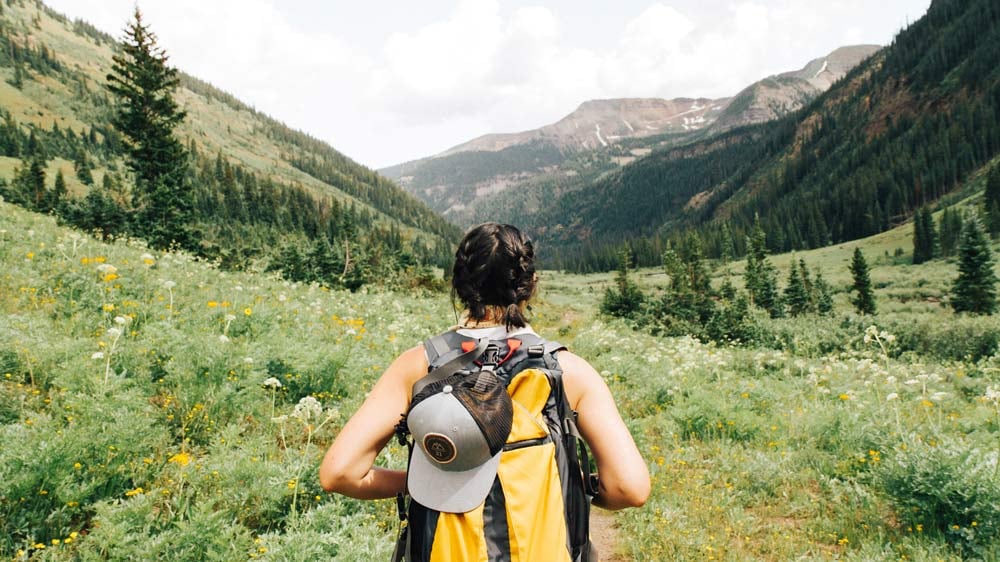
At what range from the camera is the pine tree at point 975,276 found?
3750 centimetres

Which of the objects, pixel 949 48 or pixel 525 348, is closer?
pixel 525 348

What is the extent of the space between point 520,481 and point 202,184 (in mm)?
129140

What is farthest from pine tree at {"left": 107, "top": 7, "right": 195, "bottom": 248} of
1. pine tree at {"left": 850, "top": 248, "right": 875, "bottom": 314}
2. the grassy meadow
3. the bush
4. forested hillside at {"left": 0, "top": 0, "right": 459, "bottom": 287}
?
pine tree at {"left": 850, "top": 248, "right": 875, "bottom": 314}

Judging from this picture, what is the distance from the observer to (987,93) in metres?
118

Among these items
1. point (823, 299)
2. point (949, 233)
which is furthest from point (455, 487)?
point (949, 233)

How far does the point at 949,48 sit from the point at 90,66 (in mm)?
264865

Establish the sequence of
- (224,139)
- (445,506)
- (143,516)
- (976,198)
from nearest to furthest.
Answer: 1. (445,506)
2. (143,516)
3. (976,198)
4. (224,139)

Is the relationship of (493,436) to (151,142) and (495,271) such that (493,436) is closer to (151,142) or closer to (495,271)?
(495,271)

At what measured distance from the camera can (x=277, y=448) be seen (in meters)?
4.90

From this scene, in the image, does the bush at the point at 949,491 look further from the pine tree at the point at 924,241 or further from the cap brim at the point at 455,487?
the pine tree at the point at 924,241

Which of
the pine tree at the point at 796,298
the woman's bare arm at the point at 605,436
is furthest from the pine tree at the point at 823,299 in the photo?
the woman's bare arm at the point at 605,436

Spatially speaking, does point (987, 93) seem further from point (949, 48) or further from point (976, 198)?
point (976, 198)

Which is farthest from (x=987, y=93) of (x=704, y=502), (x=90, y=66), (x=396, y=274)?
(x=90, y=66)

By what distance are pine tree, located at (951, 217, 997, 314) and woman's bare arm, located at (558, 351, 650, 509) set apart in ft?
163
